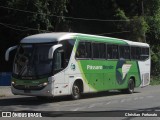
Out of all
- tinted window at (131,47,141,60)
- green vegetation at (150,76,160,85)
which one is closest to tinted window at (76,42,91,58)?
tinted window at (131,47,141,60)

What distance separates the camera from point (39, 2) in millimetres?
40406

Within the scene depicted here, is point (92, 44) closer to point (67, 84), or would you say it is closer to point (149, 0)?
point (67, 84)

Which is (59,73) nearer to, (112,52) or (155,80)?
(112,52)

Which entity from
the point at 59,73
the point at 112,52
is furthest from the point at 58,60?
the point at 112,52

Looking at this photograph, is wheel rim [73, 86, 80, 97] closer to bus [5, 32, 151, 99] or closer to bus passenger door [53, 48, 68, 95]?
bus [5, 32, 151, 99]

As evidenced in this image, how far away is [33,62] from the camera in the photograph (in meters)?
20.1

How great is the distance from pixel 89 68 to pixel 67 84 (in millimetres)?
2456

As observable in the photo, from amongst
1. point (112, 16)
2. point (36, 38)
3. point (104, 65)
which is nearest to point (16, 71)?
point (36, 38)

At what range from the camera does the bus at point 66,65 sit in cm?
1991

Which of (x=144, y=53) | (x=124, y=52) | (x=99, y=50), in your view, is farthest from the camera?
(x=144, y=53)

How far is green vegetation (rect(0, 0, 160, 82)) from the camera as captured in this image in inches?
1599

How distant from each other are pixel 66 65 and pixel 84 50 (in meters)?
2.09

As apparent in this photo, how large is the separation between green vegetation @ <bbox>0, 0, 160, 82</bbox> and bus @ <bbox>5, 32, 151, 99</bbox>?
15493mm

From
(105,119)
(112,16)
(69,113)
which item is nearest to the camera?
(105,119)
